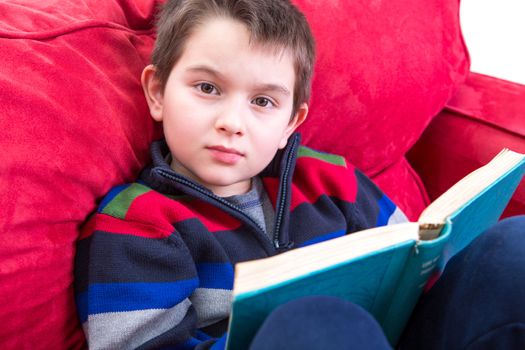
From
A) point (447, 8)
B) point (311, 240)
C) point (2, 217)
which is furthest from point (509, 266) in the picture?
point (447, 8)

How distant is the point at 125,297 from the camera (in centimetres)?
58

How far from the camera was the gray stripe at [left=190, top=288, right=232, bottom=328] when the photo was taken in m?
0.66

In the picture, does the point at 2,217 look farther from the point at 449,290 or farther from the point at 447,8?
the point at 447,8

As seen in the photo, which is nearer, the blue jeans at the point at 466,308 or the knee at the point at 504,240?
the blue jeans at the point at 466,308

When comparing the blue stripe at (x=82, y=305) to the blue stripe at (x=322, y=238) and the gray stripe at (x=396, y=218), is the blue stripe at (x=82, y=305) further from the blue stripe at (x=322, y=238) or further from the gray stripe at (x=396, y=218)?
the gray stripe at (x=396, y=218)

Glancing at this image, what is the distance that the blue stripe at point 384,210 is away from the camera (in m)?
0.88

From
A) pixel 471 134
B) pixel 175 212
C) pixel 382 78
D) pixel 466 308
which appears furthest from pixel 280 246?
pixel 471 134

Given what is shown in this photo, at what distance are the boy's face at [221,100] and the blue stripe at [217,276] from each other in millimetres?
117

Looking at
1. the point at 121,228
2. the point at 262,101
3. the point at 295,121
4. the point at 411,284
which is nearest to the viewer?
the point at 411,284

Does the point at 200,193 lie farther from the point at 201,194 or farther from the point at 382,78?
the point at 382,78

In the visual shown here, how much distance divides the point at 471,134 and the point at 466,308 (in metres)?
0.57

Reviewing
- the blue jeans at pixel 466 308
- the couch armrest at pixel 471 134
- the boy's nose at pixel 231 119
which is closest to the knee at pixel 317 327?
the blue jeans at pixel 466 308

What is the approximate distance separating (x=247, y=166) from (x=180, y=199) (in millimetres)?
104

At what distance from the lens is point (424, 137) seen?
1.11 metres
